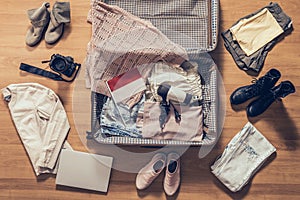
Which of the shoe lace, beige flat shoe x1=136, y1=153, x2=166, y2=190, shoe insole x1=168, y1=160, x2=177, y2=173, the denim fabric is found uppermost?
the denim fabric

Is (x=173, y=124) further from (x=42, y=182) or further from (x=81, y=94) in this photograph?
(x=42, y=182)

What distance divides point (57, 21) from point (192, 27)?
533 mm

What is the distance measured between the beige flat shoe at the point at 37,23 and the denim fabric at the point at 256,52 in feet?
2.34

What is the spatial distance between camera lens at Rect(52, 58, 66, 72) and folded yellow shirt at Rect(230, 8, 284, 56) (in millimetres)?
680

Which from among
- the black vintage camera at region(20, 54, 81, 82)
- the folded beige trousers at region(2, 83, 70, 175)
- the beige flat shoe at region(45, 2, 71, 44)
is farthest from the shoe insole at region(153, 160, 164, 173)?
the beige flat shoe at region(45, 2, 71, 44)

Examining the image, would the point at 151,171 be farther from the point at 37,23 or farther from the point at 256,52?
the point at 37,23

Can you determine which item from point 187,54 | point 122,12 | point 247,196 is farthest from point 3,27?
point 247,196

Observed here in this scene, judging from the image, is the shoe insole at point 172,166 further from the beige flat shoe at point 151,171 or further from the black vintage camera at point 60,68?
the black vintage camera at point 60,68

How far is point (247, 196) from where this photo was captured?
1727 mm

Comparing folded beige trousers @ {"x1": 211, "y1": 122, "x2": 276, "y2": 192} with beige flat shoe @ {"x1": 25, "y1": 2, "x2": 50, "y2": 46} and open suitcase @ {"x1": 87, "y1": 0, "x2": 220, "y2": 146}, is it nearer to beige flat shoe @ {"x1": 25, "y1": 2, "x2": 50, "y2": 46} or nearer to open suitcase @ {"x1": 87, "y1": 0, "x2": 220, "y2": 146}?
open suitcase @ {"x1": 87, "y1": 0, "x2": 220, "y2": 146}

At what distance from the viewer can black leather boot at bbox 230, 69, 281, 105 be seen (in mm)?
1680

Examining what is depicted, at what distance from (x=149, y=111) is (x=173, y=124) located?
102 millimetres

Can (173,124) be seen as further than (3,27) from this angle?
No

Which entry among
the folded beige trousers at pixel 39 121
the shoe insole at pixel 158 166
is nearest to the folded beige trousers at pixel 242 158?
the shoe insole at pixel 158 166
